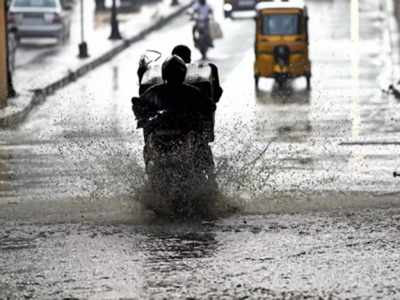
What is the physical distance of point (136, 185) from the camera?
645 inches

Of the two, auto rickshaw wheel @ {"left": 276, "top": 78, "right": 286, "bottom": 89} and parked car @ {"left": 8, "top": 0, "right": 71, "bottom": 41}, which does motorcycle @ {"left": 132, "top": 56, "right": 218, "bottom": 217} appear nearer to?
auto rickshaw wheel @ {"left": 276, "top": 78, "right": 286, "bottom": 89}

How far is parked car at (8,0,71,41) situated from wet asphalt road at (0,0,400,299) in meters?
14.4

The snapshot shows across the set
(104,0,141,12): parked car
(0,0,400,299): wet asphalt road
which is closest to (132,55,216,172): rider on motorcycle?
(0,0,400,299): wet asphalt road

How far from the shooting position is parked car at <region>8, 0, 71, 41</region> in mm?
43125

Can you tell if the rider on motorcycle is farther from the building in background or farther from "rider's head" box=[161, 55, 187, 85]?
the building in background

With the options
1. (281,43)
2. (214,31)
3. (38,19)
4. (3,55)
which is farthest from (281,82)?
(38,19)

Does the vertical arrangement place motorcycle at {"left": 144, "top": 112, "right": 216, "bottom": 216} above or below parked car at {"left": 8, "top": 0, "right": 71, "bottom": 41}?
above

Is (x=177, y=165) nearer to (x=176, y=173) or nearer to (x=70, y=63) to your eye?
(x=176, y=173)

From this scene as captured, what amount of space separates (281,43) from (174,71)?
1737cm

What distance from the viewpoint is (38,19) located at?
43.2 m

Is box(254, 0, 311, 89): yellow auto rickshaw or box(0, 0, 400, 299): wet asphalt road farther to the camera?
box(254, 0, 311, 89): yellow auto rickshaw

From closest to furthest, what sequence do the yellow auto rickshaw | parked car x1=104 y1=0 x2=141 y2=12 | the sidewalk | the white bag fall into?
1. the sidewalk
2. the yellow auto rickshaw
3. the white bag
4. parked car x1=104 y1=0 x2=141 y2=12

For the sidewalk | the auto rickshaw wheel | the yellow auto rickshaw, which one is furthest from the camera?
the auto rickshaw wheel

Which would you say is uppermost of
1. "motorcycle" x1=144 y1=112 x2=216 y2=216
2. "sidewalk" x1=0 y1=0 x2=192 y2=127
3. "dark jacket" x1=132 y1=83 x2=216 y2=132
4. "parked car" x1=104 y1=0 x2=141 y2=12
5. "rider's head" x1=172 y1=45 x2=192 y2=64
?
"rider's head" x1=172 y1=45 x2=192 y2=64
